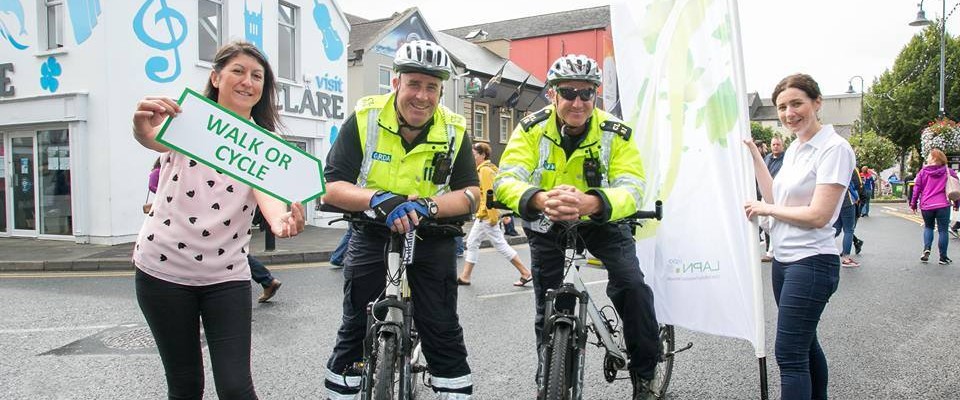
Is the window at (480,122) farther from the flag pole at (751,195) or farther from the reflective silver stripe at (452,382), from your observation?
the reflective silver stripe at (452,382)

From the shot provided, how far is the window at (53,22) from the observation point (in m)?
14.3

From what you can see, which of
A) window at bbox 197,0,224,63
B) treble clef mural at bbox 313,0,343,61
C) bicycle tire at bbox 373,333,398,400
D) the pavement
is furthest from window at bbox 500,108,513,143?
bicycle tire at bbox 373,333,398,400

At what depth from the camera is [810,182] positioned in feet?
11.3

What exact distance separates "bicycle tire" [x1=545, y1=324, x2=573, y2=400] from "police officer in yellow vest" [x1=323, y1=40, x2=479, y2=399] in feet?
1.65

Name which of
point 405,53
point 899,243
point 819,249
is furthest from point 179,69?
point 899,243

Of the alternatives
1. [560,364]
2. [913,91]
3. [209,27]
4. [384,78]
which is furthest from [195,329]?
[913,91]

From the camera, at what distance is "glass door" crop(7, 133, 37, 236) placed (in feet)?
48.4

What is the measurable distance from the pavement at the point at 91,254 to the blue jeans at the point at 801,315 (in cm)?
951

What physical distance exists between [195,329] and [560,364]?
157 cm

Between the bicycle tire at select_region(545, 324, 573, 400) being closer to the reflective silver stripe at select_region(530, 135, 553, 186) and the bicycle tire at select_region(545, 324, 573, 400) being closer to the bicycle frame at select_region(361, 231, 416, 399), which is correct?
the bicycle frame at select_region(361, 231, 416, 399)

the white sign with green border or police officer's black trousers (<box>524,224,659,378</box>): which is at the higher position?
the white sign with green border

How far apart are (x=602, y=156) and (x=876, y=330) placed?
13.9ft

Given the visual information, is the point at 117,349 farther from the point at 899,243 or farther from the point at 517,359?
the point at 899,243

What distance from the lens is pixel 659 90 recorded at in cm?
420
